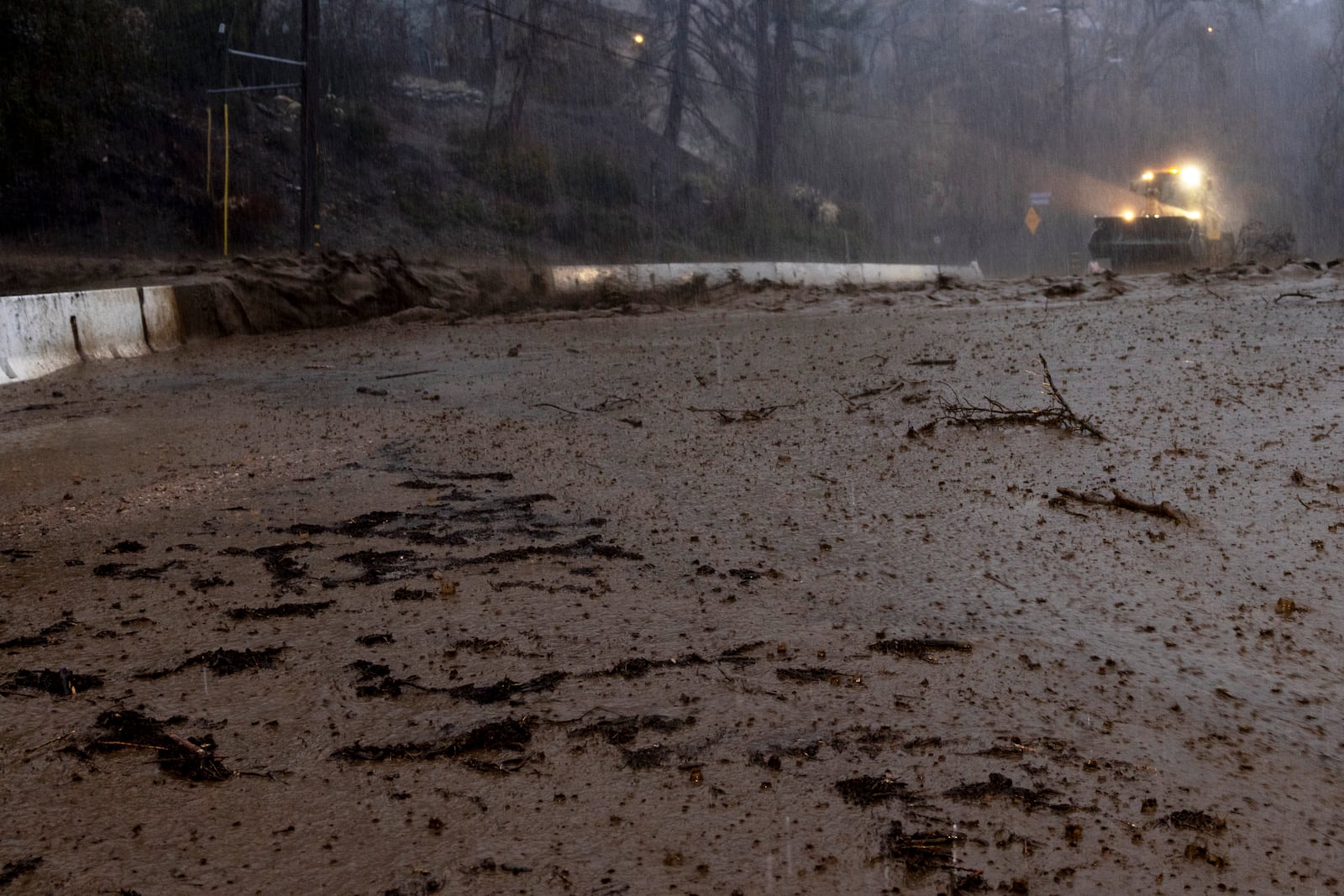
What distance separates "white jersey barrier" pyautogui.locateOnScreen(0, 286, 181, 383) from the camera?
8.20 m

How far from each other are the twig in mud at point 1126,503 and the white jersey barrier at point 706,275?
31.6 feet

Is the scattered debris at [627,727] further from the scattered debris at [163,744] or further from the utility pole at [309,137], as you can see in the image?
the utility pole at [309,137]

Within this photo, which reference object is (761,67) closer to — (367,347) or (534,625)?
(367,347)

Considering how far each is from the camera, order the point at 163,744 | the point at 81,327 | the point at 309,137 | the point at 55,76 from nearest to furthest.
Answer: the point at 163,744
the point at 81,327
the point at 309,137
the point at 55,76

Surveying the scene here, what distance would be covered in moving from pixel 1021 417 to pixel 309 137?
17949 millimetres

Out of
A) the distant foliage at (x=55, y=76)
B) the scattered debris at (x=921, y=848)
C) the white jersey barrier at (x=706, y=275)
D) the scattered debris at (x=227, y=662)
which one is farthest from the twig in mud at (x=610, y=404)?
the distant foliage at (x=55, y=76)

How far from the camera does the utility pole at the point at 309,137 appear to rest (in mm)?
20891

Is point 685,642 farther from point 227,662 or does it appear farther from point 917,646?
point 227,662

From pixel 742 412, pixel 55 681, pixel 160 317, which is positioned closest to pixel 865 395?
pixel 742 412

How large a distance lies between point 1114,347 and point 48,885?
707cm

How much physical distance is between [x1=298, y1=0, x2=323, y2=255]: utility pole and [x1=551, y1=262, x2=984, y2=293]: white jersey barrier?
717 centimetres

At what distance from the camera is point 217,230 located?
2348 centimetres

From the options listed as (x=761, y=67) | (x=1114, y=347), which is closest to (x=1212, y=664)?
(x=1114, y=347)

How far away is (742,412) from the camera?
655 centimetres
